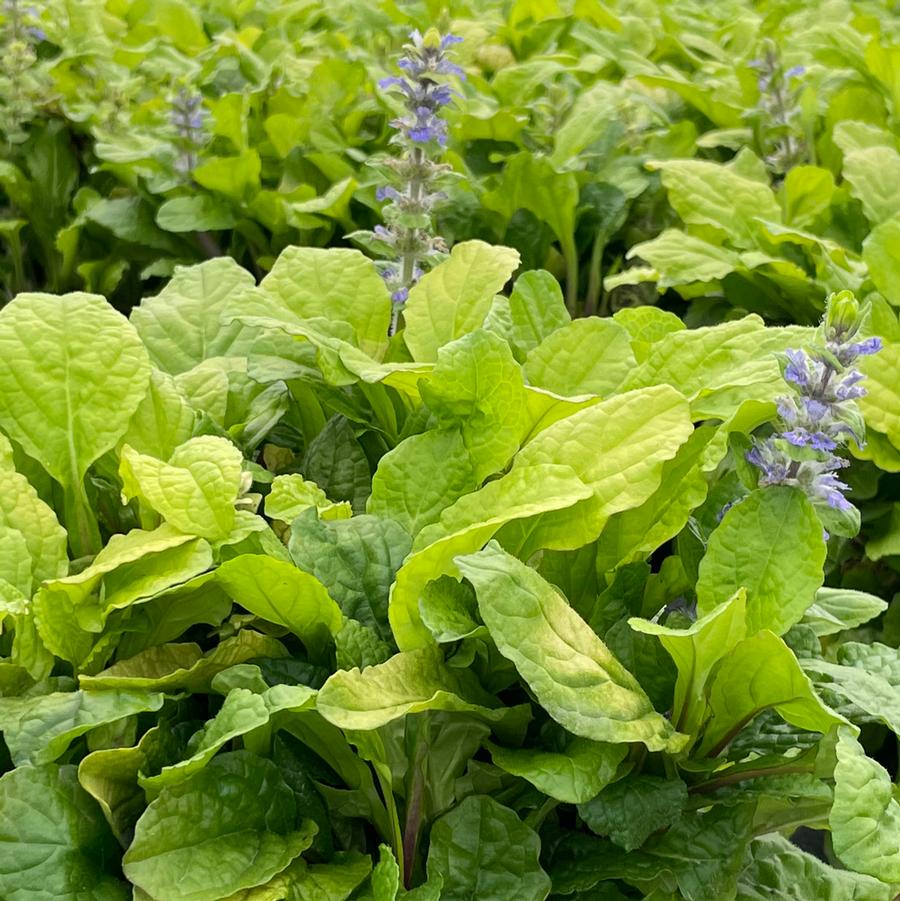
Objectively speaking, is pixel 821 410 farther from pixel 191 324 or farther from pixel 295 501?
pixel 191 324

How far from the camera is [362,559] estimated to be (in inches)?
49.4

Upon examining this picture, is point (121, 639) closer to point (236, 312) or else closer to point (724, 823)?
point (236, 312)

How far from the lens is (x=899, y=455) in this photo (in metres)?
1.89

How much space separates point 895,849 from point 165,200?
218 centimetres

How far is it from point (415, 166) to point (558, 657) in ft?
3.35

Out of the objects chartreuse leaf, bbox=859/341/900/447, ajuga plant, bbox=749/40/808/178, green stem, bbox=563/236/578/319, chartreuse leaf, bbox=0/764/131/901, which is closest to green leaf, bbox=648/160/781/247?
green stem, bbox=563/236/578/319

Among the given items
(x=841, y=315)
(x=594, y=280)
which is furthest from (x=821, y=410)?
(x=594, y=280)

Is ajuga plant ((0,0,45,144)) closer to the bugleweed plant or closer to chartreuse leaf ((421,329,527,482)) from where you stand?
the bugleweed plant

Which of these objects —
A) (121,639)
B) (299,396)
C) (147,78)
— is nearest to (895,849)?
(121,639)

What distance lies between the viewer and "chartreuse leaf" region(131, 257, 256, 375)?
1658mm

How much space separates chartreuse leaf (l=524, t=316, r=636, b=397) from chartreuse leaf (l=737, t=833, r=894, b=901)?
605 millimetres

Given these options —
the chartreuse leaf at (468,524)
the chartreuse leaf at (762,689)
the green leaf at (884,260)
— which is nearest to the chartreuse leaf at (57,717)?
the chartreuse leaf at (468,524)

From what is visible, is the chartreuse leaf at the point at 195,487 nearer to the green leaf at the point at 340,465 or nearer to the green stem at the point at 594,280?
the green leaf at the point at 340,465

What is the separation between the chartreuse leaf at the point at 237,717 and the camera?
1.06 metres
